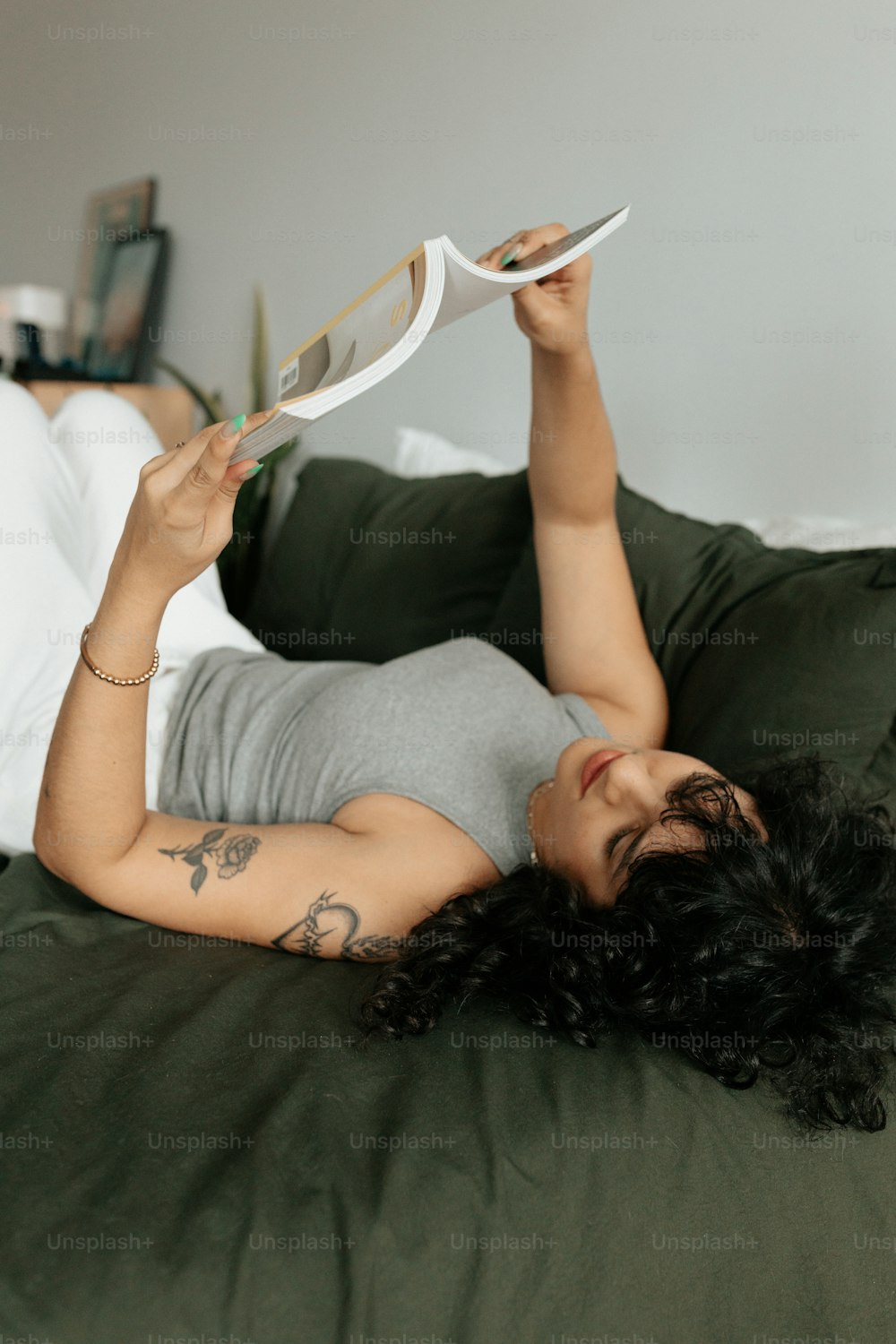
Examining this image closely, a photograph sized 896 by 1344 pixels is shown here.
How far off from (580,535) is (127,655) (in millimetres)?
703

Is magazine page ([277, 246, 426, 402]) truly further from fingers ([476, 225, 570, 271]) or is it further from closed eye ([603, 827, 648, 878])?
closed eye ([603, 827, 648, 878])

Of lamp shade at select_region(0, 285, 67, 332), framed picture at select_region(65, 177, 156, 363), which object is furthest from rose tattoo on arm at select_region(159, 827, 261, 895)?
framed picture at select_region(65, 177, 156, 363)

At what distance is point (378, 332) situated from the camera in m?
0.81

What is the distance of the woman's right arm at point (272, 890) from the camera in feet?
3.41

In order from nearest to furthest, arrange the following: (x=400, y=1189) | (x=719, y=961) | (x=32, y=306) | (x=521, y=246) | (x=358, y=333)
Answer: (x=400, y=1189)
(x=358, y=333)
(x=719, y=961)
(x=521, y=246)
(x=32, y=306)

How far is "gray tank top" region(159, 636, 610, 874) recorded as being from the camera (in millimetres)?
1176

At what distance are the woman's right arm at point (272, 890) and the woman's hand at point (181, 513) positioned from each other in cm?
29

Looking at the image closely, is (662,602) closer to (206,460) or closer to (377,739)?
(377,739)

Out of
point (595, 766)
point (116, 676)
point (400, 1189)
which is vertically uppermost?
point (116, 676)

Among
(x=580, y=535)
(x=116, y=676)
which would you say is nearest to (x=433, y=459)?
(x=580, y=535)

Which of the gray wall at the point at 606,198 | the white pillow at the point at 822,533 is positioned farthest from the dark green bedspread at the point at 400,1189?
the gray wall at the point at 606,198

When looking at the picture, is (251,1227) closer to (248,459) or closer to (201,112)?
(248,459)

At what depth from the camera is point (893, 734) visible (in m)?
1.13

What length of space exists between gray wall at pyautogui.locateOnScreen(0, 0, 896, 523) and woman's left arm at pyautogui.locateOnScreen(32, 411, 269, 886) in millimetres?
1235
